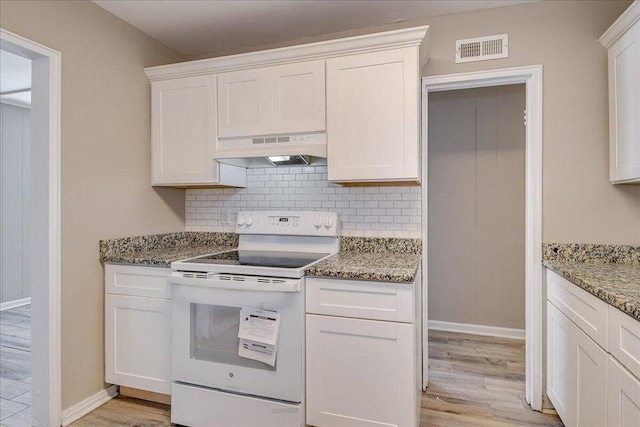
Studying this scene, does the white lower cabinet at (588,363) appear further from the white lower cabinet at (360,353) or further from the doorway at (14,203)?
the doorway at (14,203)

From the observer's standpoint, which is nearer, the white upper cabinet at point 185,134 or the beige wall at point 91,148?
the beige wall at point 91,148

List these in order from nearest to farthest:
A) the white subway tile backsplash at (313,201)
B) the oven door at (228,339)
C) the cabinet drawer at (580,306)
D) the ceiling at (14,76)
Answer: the cabinet drawer at (580,306), the oven door at (228,339), the white subway tile backsplash at (313,201), the ceiling at (14,76)

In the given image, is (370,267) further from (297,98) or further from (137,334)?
(137,334)

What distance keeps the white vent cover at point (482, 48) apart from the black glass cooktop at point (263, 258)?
1521mm

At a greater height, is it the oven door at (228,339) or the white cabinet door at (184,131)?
the white cabinet door at (184,131)

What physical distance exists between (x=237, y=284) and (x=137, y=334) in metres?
0.85

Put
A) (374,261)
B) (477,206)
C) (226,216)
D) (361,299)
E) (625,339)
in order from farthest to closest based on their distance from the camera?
1. (477,206)
2. (226,216)
3. (374,261)
4. (361,299)
5. (625,339)

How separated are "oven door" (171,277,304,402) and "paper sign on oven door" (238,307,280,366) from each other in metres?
0.03

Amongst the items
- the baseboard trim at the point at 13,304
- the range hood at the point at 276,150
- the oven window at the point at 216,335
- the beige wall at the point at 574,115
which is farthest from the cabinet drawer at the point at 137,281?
the baseboard trim at the point at 13,304

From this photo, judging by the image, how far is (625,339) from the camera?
1230 millimetres

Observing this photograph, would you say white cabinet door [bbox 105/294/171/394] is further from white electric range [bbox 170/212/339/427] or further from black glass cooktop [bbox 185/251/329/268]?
black glass cooktop [bbox 185/251/329/268]

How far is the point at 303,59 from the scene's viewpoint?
2.19m

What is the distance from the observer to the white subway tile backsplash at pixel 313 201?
7.85ft

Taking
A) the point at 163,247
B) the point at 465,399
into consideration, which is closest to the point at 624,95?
the point at 465,399
